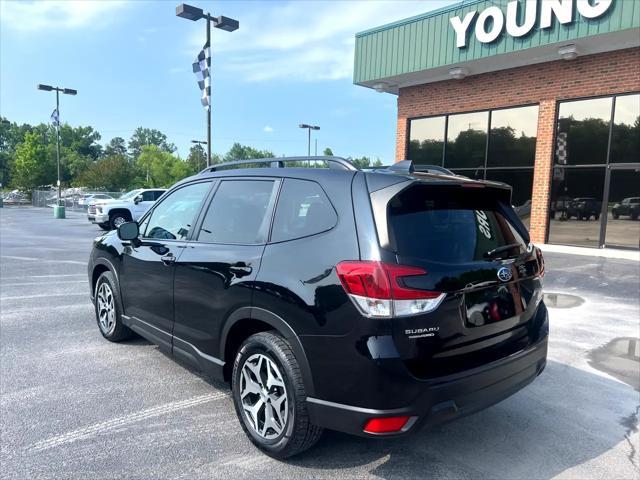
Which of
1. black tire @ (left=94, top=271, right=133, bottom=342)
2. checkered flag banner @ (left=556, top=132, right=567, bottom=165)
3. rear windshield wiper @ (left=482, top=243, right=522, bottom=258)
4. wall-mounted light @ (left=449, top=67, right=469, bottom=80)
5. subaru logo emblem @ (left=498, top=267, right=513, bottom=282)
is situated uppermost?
wall-mounted light @ (left=449, top=67, right=469, bottom=80)

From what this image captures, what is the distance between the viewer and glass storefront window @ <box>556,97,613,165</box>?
12.9 m

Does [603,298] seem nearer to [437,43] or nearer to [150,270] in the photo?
[150,270]

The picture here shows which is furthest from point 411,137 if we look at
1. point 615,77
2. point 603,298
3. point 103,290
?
point 103,290

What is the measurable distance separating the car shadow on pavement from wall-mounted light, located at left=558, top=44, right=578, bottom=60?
11.0 meters

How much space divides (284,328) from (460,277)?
39.0 inches

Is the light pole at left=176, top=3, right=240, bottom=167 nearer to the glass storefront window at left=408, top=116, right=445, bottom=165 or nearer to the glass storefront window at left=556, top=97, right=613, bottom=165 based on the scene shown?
the glass storefront window at left=408, top=116, right=445, bottom=165

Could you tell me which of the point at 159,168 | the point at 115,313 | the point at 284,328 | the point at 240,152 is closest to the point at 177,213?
the point at 115,313

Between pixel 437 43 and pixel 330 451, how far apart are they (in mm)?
13638

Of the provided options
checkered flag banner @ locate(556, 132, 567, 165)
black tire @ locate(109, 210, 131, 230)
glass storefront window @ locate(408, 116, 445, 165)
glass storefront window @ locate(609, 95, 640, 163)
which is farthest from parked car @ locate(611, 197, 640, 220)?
black tire @ locate(109, 210, 131, 230)

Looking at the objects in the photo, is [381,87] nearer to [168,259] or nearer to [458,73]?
[458,73]

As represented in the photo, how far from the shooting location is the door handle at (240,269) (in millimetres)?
2936

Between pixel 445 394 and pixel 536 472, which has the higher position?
pixel 445 394

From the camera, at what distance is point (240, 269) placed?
9.81 feet

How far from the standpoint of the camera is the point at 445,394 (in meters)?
2.37
